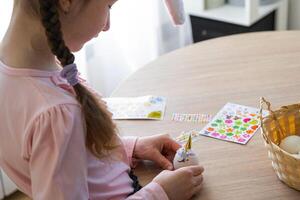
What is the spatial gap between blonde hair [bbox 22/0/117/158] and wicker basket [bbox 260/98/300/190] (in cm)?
30

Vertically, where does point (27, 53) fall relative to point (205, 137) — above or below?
above

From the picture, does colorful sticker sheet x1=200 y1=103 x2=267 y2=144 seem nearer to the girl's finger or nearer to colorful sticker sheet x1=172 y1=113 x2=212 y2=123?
colorful sticker sheet x1=172 y1=113 x2=212 y2=123

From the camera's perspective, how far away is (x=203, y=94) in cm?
125

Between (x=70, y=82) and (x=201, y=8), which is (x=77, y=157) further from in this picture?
(x=201, y=8)

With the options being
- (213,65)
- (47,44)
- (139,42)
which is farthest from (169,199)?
(139,42)

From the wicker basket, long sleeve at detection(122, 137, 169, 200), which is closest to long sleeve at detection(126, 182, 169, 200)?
long sleeve at detection(122, 137, 169, 200)

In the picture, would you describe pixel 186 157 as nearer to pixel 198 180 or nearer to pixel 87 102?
pixel 198 180

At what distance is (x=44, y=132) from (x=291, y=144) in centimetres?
47

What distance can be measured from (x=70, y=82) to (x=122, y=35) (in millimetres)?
1488

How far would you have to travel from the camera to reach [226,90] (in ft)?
4.12

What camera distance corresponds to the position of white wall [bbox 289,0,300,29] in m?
2.53

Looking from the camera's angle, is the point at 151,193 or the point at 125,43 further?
the point at 125,43

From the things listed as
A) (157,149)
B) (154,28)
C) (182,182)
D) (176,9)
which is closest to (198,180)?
(182,182)

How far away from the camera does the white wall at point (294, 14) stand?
8.29 ft
